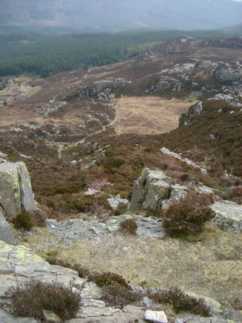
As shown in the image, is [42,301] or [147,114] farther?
[147,114]

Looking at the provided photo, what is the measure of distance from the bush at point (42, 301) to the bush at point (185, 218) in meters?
8.46

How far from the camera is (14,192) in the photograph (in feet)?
63.4

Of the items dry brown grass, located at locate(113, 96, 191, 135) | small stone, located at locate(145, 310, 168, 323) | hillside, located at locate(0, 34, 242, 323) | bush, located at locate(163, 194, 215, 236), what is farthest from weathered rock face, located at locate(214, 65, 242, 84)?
small stone, located at locate(145, 310, 168, 323)

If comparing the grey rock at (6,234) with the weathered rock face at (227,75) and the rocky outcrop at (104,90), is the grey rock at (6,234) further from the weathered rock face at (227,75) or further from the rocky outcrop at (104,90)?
the weathered rock face at (227,75)

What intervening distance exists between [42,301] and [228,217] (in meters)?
11.2

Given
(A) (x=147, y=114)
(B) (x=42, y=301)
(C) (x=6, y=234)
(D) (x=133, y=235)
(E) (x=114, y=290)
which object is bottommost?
(A) (x=147, y=114)

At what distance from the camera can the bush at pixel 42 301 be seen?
927 cm

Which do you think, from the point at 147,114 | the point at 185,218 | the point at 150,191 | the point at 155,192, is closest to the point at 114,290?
the point at 185,218

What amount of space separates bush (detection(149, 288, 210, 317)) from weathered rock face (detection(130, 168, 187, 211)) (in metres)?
9.54

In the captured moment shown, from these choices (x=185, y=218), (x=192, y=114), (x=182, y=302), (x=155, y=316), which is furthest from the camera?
(x=192, y=114)

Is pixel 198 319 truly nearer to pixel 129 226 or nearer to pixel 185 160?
pixel 129 226

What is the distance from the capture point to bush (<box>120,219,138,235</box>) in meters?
18.3

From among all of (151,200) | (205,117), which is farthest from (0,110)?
(151,200)

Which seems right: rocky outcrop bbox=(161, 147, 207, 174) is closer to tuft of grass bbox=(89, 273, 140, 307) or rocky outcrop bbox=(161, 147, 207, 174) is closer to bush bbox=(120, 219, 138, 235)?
bush bbox=(120, 219, 138, 235)
